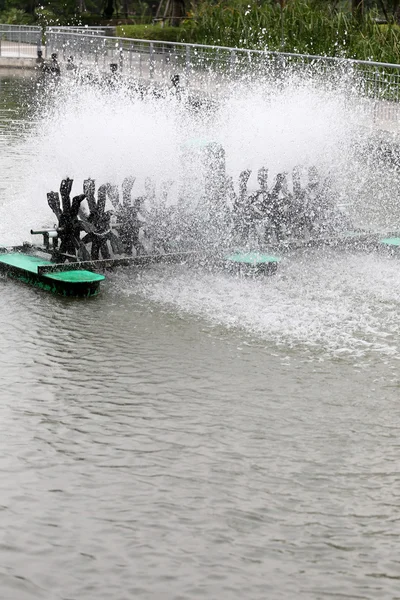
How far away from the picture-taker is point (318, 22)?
33156 mm

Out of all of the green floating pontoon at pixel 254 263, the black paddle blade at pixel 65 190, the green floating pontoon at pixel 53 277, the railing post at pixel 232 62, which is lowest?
the green floating pontoon at pixel 53 277

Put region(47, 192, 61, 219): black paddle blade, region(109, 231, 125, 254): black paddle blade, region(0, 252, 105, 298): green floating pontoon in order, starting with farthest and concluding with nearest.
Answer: region(109, 231, 125, 254): black paddle blade, region(47, 192, 61, 219): black paddle blade, region(0, 252, 105, 298): green floating pontoon

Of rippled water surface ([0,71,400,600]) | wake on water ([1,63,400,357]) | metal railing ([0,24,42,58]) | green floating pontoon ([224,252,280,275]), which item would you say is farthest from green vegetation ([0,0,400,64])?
rippled water surface ([0,71,400,600])

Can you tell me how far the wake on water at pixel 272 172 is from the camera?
10344mm

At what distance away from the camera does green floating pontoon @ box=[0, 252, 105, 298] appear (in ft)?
36.4

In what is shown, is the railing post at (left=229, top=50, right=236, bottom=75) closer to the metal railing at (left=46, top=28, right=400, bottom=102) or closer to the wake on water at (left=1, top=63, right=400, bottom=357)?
the metal railing at (left=46, top=28, right=400, bottom=102)

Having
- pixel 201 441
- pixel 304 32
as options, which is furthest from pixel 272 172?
pixel 304 32

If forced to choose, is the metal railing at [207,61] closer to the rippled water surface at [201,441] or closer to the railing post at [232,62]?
the railing post at [232,62]

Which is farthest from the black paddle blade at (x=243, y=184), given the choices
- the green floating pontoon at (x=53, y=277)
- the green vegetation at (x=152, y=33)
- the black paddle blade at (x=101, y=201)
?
the green vegetation at (x=152, y=33)

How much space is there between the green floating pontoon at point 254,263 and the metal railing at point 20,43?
121ft

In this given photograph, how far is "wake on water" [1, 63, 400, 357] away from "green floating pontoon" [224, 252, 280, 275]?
4.9 inches

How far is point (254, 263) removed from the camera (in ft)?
39.4

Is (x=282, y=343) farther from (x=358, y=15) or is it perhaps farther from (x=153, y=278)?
(x=358, y=15)

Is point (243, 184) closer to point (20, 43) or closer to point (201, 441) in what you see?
point (201, 441)
